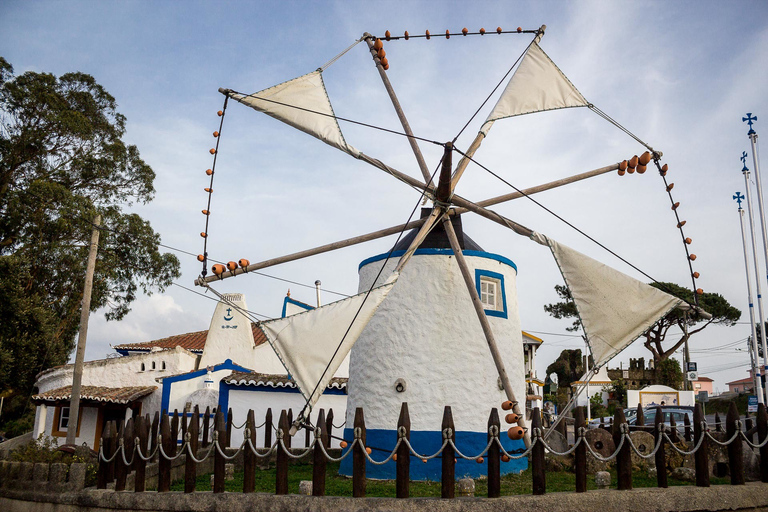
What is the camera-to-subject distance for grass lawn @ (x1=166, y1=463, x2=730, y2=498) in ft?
30.2

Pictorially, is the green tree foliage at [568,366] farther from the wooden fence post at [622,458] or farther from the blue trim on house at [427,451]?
the wooden fence post at [622,458]

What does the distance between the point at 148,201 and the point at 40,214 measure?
5.11 m

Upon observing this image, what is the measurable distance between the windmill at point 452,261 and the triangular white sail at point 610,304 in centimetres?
2

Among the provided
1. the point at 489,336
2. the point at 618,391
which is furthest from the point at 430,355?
the point at 618,391

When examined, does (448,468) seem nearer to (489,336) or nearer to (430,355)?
(489,336)

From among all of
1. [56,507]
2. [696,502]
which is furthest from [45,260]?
[696,502]

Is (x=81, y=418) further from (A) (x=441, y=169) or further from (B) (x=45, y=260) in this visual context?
(A) (x=441, y=169)

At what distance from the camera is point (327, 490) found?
950 centimetres

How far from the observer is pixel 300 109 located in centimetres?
1133

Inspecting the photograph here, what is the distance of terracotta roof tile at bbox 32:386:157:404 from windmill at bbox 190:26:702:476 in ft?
33.5

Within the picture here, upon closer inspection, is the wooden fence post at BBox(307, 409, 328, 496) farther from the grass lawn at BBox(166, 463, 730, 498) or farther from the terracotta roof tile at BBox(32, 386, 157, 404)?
the terracotta roof tile at BBox(32, 386, 157, 404)

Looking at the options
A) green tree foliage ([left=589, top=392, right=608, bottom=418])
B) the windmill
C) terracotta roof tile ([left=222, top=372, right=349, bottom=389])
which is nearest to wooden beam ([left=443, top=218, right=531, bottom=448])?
A: the windmill

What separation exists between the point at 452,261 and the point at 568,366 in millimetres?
45282

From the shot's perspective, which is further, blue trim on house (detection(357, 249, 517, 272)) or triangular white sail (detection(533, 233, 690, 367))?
blue trim on house (detection(357, 249, 517, 272))
